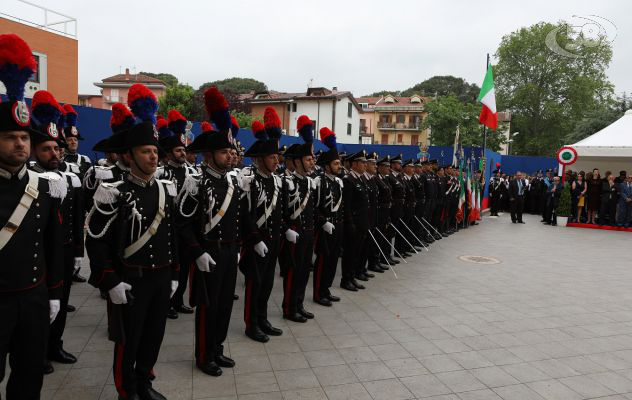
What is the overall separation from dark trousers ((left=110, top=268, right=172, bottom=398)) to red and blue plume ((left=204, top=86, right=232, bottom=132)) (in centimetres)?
150

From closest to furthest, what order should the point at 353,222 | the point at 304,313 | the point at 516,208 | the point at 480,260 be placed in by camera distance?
1. the point at 304,313
2. the point at 353,222
3. the point at 480,260
4. the point at 516,208

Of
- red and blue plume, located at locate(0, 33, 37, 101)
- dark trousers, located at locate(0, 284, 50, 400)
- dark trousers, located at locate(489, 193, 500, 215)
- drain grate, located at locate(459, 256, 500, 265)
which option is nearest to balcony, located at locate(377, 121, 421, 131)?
dark trousers, located at locate(489, 193, 500, 215)

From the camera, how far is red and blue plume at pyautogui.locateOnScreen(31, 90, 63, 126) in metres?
4.29

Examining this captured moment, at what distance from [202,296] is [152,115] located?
63.4 inches

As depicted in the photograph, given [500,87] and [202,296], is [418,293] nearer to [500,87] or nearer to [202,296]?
[202,296]

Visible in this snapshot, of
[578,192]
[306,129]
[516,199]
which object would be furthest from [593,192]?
[306,129]

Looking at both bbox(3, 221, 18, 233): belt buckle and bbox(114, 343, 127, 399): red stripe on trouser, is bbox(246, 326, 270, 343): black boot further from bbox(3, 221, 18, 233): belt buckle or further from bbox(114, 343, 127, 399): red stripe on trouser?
bbox(3, 221, 18, 233): belt buckle

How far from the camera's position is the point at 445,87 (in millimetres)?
72125

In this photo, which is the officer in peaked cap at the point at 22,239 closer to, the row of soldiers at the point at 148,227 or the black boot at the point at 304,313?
the row of soldiers at the point at 148,227

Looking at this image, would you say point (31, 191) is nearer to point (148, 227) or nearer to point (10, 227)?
point (10, 227)

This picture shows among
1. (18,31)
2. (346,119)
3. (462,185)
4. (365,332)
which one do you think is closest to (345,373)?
(365,332)

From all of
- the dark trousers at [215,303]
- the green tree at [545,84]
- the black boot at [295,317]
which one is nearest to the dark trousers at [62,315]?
the dark trousers at [215,303]

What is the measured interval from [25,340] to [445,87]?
248ft

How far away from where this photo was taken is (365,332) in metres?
5.30
